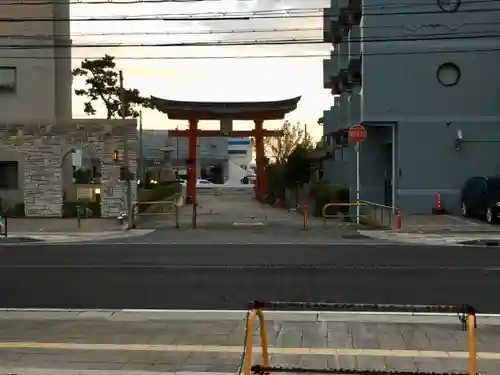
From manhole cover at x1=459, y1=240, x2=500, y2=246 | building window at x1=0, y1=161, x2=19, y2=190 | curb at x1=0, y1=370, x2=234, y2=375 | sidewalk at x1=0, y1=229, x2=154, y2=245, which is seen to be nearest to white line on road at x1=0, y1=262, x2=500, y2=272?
manhole cover at x1=459, y1=240, x2=500, y2=246

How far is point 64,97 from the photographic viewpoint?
3956 centimetres

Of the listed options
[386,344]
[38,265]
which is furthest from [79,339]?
[38,265]

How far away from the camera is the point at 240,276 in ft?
42.4

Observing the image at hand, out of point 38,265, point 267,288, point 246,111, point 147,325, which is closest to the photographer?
point 147,325

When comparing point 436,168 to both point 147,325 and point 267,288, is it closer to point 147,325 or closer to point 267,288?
point 267,288

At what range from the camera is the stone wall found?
29234 millimetres

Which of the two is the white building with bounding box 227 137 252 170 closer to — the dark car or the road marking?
the dark car

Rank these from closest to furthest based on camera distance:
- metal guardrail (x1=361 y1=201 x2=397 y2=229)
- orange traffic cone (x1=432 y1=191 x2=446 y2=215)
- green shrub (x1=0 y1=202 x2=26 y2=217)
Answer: metal guardrail (x1=361 y1=201 x2=397 y2=229) < orange traffic cone (x1=432 y1=191 x2=446 y2=215) < green shrub (x1=0 y1=202 x2=26 y2=217)

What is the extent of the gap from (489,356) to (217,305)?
4.42m

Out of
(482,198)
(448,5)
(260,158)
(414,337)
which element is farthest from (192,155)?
(414,337)

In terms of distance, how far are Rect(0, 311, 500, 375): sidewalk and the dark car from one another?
53.8 ft

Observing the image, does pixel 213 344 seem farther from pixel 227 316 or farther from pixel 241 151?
pixel 241 151

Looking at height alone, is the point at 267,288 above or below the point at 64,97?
below

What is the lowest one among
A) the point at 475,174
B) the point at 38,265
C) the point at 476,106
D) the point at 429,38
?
the point at 38,265
